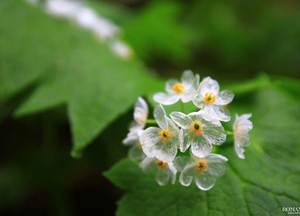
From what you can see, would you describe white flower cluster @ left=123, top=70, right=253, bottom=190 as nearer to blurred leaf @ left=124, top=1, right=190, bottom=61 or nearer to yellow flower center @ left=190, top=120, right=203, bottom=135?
yellow flower center @ left=190, top=120, right=203, bottom=135

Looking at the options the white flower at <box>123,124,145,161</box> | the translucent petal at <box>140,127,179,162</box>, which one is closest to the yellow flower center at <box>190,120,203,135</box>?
the translucent petal at <box>140,127,179,162</box>

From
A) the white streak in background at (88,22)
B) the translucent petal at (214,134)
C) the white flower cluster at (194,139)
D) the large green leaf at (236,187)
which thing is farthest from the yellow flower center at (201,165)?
the white streak in background at (88,22)

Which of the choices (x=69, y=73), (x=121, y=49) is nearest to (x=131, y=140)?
(x=69, y=73)

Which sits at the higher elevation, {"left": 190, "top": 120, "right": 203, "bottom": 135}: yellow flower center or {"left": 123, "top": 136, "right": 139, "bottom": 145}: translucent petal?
{"left": 190, "top": 120, "right": 203, "bottom": 135}: yellow flower center

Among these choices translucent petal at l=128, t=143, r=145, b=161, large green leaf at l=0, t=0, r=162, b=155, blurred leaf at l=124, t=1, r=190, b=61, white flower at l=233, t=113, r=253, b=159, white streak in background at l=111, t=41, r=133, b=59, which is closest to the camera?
white flower at l=233, t=113, r=253, b=159

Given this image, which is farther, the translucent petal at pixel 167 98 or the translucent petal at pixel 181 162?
the translucent petal at pixel 167 98

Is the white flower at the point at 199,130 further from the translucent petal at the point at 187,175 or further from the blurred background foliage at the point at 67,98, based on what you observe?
the blurred background foliage at the point at 67,98

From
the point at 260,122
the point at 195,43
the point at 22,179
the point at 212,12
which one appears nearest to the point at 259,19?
the point at 212,12

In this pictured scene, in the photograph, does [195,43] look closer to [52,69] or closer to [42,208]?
[52,69]
